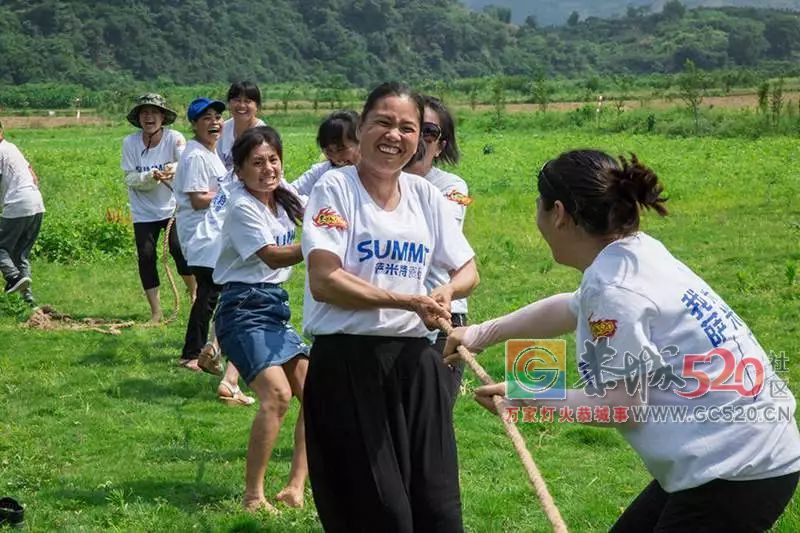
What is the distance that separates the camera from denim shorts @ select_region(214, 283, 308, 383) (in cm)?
562

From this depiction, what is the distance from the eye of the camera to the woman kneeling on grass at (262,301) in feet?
18.2

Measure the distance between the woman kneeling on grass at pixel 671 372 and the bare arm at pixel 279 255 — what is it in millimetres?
2327

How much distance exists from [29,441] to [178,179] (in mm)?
2426

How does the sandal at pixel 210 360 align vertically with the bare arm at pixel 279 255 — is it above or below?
below

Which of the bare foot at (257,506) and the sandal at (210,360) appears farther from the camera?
the sandal at (210,360)

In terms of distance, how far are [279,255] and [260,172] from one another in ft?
1.68

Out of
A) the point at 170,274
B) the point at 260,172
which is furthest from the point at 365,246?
the point at 170,274

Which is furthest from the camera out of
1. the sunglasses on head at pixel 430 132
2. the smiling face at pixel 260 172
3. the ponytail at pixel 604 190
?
the smiling face at pixel 260 172

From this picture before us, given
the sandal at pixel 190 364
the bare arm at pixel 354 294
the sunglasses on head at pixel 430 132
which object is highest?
the sunglasses on head at pixel 430 132

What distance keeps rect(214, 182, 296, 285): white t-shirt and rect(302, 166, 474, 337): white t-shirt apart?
1.51m

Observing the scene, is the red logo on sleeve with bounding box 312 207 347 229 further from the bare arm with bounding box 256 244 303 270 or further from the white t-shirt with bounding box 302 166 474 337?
the bare arm with bounding box 256 244 303 270

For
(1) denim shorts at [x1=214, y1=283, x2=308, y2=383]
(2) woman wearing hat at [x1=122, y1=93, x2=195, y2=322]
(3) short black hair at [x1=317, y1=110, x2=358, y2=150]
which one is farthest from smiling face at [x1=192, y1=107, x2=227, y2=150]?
(1) denim shorts at [x1=214, y1=283, x2=308, y2=383]

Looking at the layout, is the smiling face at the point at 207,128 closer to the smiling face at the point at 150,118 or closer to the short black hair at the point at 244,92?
the short black hair at the point at 244,92

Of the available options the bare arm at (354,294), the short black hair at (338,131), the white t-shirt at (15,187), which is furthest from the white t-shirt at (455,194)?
the white t-shirt at (15,187)
